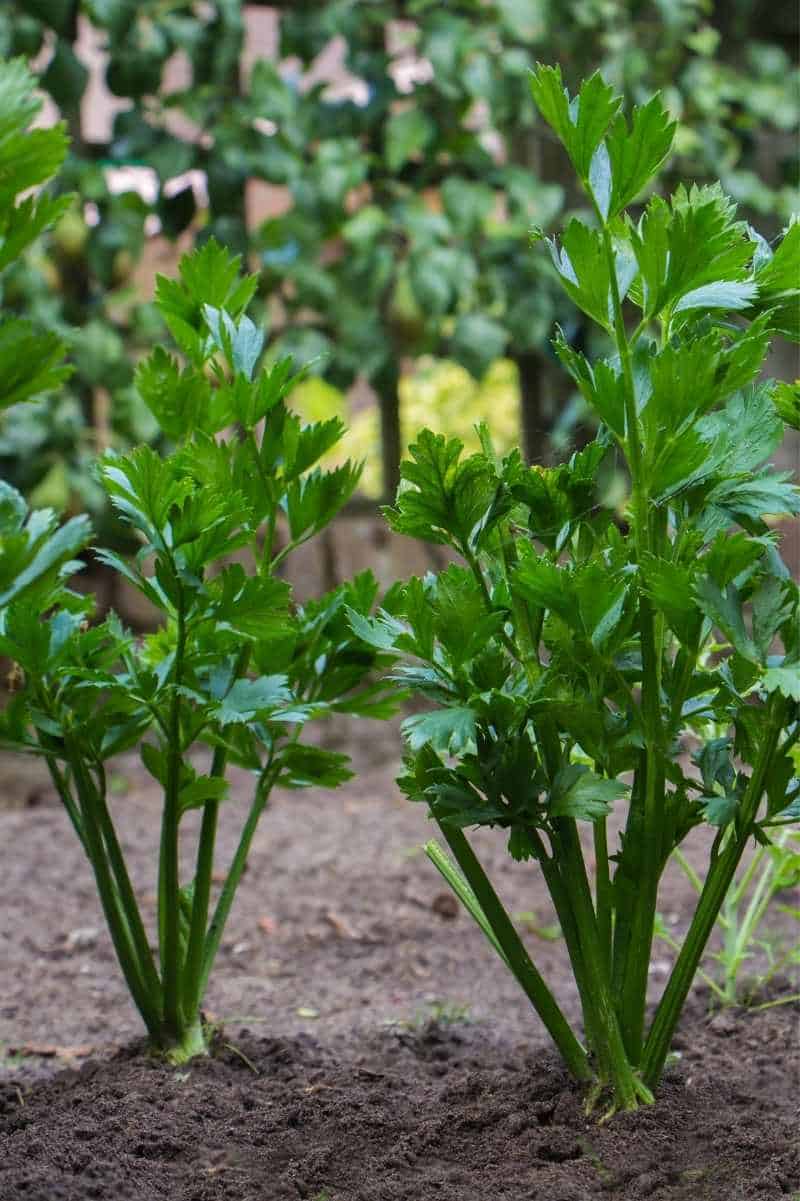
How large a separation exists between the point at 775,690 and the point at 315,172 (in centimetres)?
263

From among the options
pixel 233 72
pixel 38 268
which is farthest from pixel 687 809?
pixel 233 72

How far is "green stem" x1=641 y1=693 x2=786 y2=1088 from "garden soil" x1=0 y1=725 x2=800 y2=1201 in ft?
0.16

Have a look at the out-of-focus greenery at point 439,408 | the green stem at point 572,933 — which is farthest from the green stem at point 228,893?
the out-of-focus greenery at point 439,408

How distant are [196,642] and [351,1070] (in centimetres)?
50

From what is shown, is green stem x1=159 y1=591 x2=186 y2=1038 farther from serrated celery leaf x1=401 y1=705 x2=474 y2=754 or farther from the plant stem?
serrated celery leaf x1=401 y1=705 x2=474 y2=754

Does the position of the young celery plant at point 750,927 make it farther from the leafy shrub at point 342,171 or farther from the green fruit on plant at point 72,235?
the green fruit on plant at point 72,235

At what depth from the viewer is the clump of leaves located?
3.26 ft

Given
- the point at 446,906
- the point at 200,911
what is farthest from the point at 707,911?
the point at 446,906

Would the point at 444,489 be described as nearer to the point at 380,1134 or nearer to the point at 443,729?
the point at 443,729

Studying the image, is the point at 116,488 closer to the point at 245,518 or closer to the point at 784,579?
the point at 245,518

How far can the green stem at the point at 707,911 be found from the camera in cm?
105

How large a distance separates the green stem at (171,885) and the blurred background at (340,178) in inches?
77.9

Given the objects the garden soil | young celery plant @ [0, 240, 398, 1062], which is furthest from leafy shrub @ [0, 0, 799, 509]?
young celery plant @ [0, 240, 398, 1062]

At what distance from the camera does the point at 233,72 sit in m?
3.35
